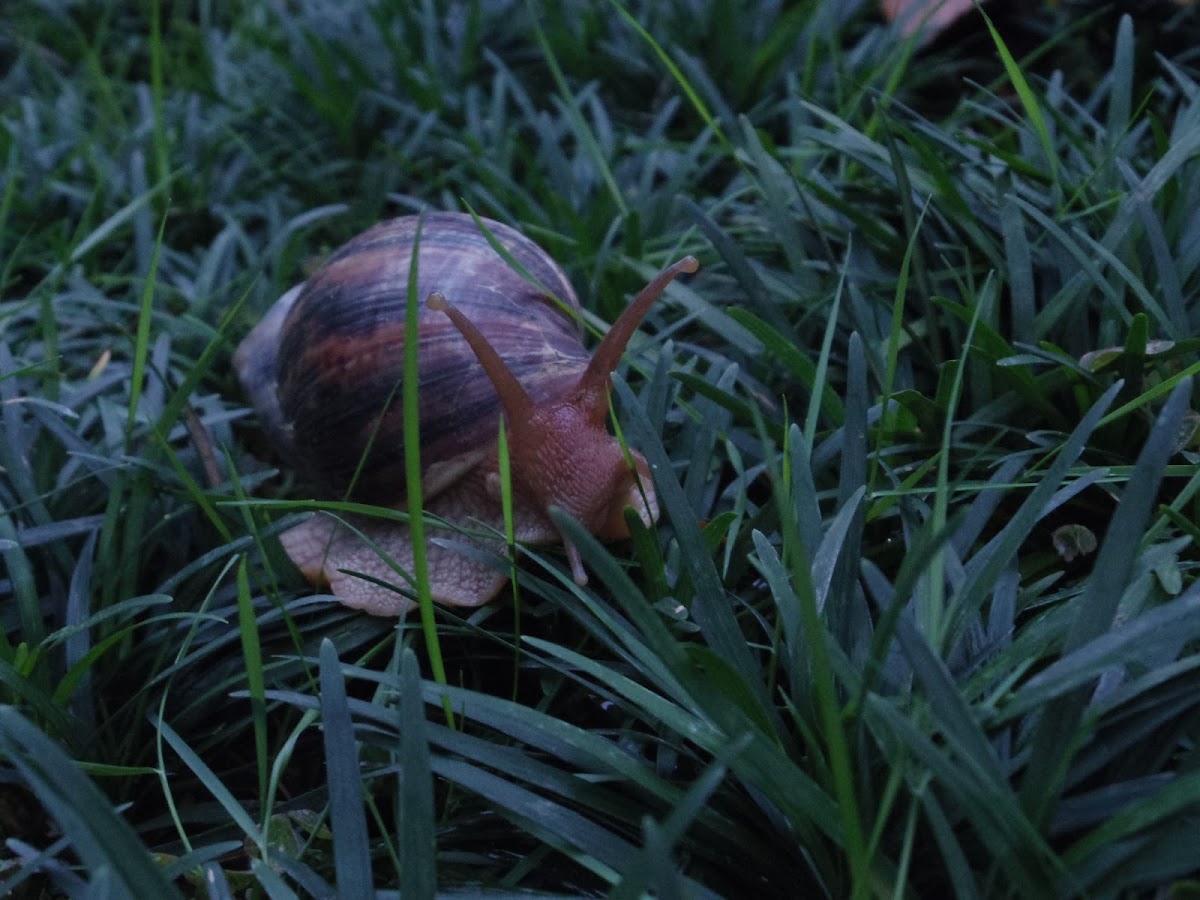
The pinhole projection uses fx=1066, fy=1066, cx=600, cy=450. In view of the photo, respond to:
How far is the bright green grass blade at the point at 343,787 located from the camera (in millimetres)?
1154

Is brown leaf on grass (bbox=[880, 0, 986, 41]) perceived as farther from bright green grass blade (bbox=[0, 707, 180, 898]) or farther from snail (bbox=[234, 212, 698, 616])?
bright green grass blade (bbox=[0, 707, 180, 898])

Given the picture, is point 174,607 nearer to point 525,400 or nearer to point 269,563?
point 269,563

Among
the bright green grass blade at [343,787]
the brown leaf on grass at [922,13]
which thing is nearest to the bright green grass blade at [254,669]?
the bright green grass blade at [343,787]

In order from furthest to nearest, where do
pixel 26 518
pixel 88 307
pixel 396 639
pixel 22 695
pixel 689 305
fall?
pixel 88 307
pixel 689 305
pixel 26 518
pixel 396 639
pixel 22 695

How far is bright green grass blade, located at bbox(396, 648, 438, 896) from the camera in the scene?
3.59ft

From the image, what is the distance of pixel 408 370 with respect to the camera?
123 centimetres

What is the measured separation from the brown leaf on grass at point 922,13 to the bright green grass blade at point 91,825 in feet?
9.25

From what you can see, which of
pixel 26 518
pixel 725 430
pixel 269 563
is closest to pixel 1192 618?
pixel 725 430

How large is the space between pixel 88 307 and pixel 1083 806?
7.72 feet

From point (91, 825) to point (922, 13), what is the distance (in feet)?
9.86

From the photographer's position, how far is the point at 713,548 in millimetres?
1537

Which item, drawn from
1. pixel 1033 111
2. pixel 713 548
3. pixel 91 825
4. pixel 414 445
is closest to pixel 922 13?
pixel 1033 111

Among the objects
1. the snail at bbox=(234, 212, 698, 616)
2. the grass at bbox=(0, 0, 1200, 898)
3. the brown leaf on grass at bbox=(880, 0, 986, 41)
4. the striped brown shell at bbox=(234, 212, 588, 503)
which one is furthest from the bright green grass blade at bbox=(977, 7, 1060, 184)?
the brown leaf on grass at bbox=(880, 0, 986, 41)

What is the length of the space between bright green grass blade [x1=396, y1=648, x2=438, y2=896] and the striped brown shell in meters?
0.71
